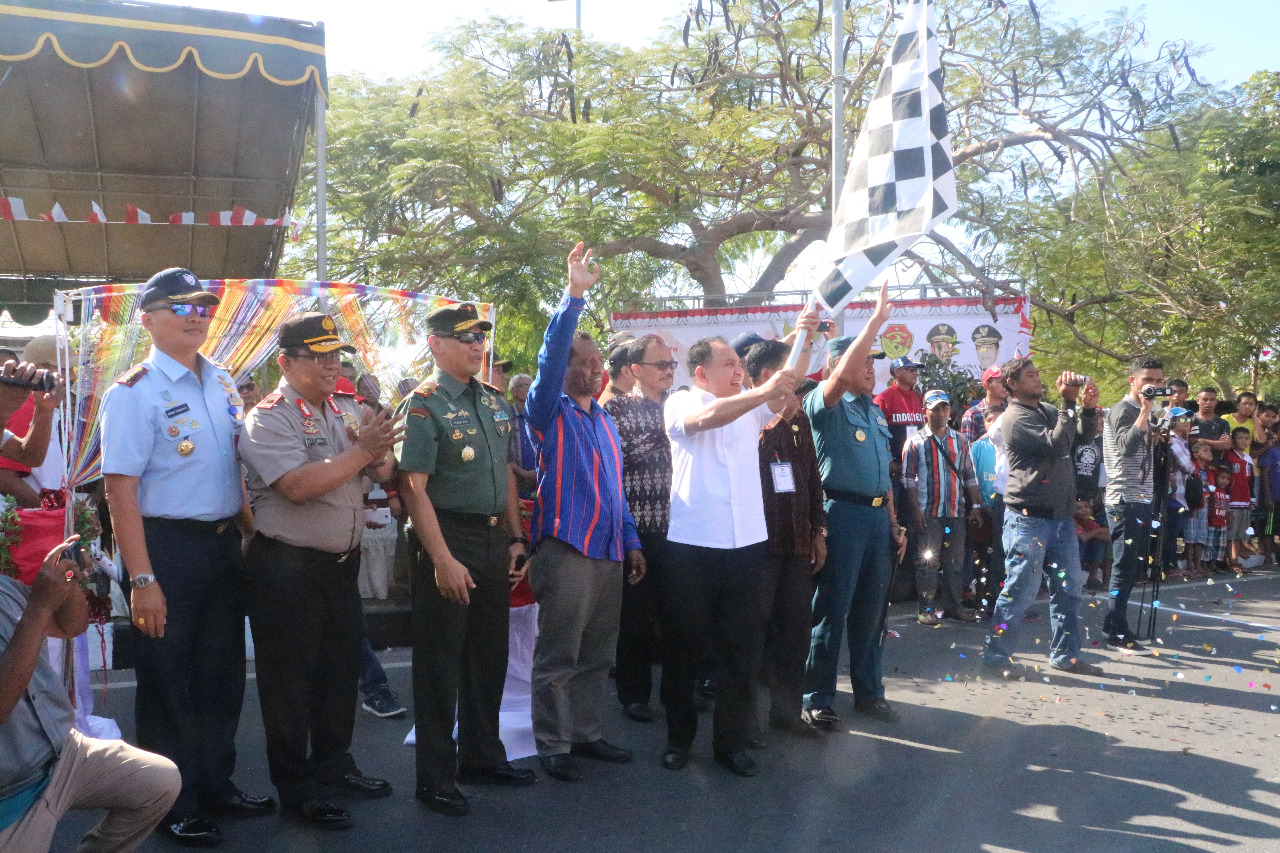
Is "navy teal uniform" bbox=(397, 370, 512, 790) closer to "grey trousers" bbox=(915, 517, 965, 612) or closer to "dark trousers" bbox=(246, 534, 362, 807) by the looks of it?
"dark trousers" bbox=(246, 534, 362, 807)

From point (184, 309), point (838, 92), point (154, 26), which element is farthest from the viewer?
point (838, 92)

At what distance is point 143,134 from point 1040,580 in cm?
753

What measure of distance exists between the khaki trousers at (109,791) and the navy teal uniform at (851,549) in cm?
326

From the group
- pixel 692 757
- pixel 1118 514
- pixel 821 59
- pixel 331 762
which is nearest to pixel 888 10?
pixel 821 59

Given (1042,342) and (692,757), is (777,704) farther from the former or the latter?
(1042,342)

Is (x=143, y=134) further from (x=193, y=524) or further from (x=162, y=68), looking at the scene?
(x=193, y=524)

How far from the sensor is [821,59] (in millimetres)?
14867

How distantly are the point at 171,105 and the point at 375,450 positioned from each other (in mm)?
5905

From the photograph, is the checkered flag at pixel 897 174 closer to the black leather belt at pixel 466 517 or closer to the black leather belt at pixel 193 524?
the black leather belt at pixel 466 517

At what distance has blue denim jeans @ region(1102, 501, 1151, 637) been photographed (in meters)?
7.19

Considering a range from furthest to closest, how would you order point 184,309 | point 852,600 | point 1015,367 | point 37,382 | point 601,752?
point 1015,367 < point 852,600 < point 601,752 < point 184,309 < point 37,382

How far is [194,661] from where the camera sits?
383cm

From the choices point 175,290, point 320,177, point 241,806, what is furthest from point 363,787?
point 320,177

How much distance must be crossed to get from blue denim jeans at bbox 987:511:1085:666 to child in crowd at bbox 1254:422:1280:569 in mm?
7015
